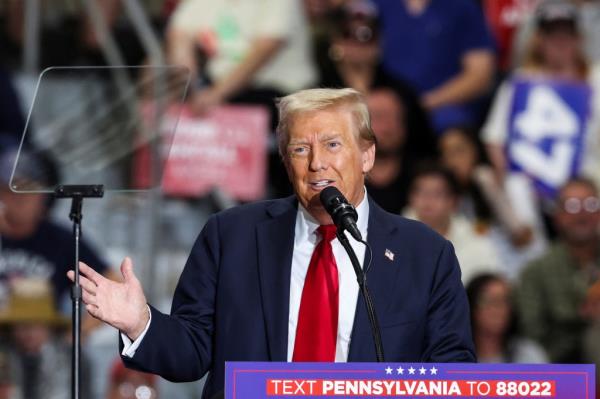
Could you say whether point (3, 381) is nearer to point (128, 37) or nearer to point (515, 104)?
point (128, 37)

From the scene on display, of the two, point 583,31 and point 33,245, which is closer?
point 33,245

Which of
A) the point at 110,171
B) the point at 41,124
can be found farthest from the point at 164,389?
the point at 110,171

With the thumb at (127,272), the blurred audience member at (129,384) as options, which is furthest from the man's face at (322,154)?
the blurred audience member at (129,384)

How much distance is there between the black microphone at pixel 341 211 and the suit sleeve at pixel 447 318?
45cm

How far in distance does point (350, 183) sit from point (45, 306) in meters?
3.81

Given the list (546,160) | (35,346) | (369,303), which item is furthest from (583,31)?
(369,303)

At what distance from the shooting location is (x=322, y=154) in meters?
3.55

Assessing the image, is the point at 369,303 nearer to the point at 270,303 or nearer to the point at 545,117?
the point at 270,303

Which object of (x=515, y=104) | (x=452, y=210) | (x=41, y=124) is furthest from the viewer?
(x=515, y=104)

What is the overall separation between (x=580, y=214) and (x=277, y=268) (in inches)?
164

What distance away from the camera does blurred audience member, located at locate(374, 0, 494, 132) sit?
7980 millimetres

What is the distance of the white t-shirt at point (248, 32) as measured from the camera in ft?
25.3

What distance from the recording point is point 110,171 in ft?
15.2

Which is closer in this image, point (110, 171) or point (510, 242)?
point (110, 171)
